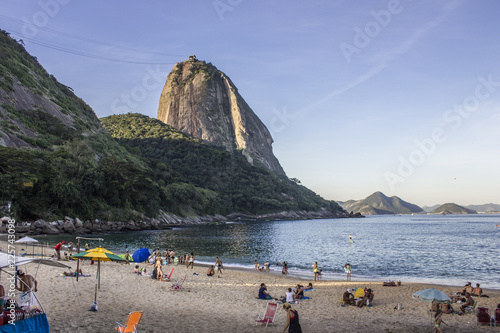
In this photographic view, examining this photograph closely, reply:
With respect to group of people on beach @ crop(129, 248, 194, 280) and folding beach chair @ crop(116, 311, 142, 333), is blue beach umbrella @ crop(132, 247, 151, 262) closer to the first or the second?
A: group of people on beach @ crop(129, 248, 194, 280)

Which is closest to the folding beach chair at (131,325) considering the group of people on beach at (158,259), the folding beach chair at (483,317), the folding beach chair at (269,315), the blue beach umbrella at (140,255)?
the folding beach chair at (269,315)

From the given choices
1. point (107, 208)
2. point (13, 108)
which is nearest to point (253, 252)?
point (107, 208)

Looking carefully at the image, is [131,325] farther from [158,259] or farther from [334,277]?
[334,277]

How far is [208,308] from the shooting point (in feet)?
48.3

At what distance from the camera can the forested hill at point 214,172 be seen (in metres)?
142

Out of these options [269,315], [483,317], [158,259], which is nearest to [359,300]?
[483,317]

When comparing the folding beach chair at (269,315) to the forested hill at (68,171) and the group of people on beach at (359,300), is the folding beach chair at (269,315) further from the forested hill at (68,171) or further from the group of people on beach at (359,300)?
the forested hill at (68,171)

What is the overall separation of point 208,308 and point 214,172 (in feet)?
470

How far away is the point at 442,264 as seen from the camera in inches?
1315

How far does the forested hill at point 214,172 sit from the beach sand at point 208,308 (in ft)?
342

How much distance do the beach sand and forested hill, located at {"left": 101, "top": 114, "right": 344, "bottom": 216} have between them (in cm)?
10439

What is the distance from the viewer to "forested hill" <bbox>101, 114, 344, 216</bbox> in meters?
142

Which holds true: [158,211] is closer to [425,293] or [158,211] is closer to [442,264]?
[442,264]

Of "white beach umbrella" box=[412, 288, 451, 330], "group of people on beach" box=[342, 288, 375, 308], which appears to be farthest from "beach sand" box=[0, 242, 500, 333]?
"white beach umbrella" box=[412, 288, 451, 330]
